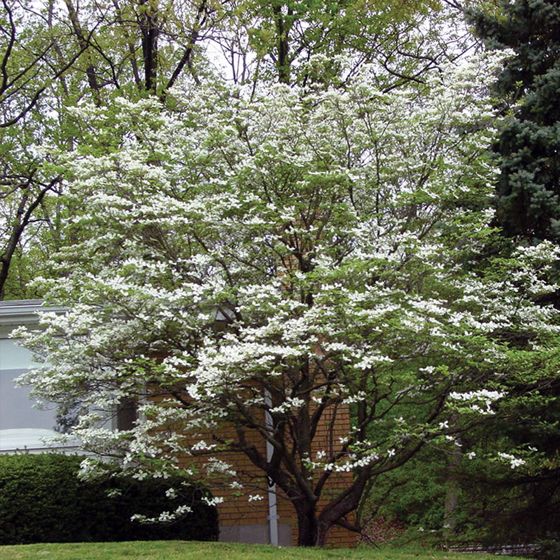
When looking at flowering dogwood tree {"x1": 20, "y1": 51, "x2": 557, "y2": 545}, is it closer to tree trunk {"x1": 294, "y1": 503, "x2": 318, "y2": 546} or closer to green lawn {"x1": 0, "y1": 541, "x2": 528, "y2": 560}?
tree trunk {"x1": 294, "y1": 503, "x2": 318, "y2": 546}

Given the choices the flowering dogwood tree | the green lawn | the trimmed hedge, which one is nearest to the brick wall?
the trimmed hedge

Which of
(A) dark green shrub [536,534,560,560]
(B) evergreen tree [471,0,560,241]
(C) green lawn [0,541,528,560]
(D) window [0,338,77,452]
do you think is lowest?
(A) dark green shrub [536,534,560,560]

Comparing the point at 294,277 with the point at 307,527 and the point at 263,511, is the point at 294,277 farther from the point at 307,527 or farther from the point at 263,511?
the point at 263,511

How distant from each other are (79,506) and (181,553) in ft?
6.72

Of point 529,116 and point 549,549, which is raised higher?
point 529,116

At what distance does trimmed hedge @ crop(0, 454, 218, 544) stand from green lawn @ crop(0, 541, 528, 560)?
849mm

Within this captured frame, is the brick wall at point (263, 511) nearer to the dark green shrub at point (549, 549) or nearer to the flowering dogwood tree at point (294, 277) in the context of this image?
the flowering dogwood tree at point (294, 277)

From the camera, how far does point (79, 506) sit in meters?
8.65

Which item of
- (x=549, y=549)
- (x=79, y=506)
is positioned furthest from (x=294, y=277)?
(x=549, y=549)

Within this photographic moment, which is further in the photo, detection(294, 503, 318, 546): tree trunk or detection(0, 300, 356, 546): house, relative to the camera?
detection(0, 300, 356, 546): house

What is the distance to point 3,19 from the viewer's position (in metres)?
17.0

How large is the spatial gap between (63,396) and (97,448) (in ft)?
2.51

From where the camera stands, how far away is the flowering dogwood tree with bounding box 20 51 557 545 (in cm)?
706

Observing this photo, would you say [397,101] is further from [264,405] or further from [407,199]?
[264,405]
